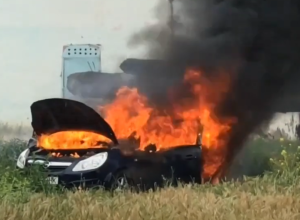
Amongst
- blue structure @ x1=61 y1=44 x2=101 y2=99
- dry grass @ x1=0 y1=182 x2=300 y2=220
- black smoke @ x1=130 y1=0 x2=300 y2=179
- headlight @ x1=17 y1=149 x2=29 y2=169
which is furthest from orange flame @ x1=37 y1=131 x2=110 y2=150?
black smoke @ x1=130 y1=0 x2=300 y2=179

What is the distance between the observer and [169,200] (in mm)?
6648

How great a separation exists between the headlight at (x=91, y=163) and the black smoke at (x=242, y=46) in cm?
222

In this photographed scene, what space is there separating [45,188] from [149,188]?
135 cm

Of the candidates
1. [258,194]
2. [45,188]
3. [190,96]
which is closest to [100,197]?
[45,188]

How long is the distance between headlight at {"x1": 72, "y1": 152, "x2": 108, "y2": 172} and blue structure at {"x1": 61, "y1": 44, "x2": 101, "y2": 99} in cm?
167

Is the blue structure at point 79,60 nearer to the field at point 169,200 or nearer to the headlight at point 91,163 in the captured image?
the field at point 169,200

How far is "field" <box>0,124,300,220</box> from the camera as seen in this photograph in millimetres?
6086

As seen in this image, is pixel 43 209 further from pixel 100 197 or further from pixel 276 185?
pixel 276 185

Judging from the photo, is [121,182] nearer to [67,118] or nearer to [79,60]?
[67,118]

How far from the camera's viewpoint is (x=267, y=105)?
31.4 ft

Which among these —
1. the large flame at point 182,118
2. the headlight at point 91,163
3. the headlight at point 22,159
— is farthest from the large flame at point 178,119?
the headlight at point 91,163

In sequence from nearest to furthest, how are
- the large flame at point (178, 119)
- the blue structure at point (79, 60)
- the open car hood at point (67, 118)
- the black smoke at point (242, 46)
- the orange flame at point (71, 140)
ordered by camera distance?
the orange flame at point (71, 140)
the open car hood at point (67, 118)
the large flame at point (178, 119)
the blue structure at point (79, 60)
the black smoke at point (242, 46)

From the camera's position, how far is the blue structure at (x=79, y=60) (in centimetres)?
933

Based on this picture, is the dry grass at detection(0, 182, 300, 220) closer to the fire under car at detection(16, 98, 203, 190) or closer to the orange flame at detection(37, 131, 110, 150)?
the fire under car at detection(16, 98, 203, 190)
